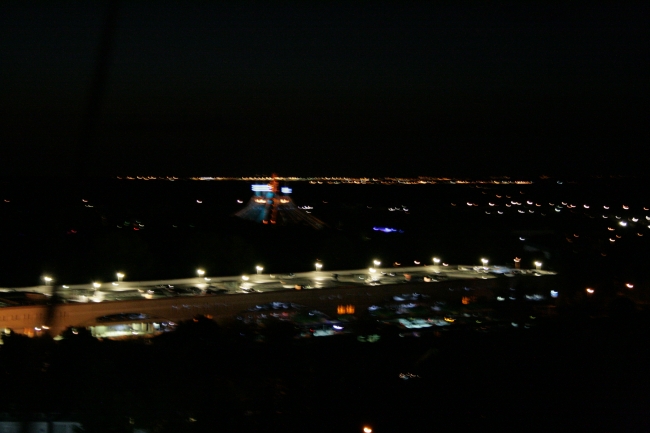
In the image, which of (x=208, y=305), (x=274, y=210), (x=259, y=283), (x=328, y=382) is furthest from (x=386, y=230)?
(x=328, y=382)

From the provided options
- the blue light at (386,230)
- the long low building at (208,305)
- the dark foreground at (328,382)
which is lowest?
the dark foreground at (328,382)

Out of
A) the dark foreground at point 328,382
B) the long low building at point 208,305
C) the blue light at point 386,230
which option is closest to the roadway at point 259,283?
the long low building at point 208,305

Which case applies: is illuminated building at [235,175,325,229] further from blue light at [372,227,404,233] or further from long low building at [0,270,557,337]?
long low building at [0,270,557,337]

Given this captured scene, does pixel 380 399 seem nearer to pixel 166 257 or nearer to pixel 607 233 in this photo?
pixel 166 257

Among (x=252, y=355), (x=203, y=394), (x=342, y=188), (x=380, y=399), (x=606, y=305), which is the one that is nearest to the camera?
(x=203, y=394)

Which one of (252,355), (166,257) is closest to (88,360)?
(252,355)

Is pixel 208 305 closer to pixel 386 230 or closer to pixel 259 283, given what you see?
pixel 259 283

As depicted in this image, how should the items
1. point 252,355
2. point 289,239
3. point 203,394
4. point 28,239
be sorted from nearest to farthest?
point 203,394
point 252,355
point 28,239
point 289,239

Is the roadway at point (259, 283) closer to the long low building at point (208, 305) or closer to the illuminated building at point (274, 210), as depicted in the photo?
the long low building at point (208, 305)
